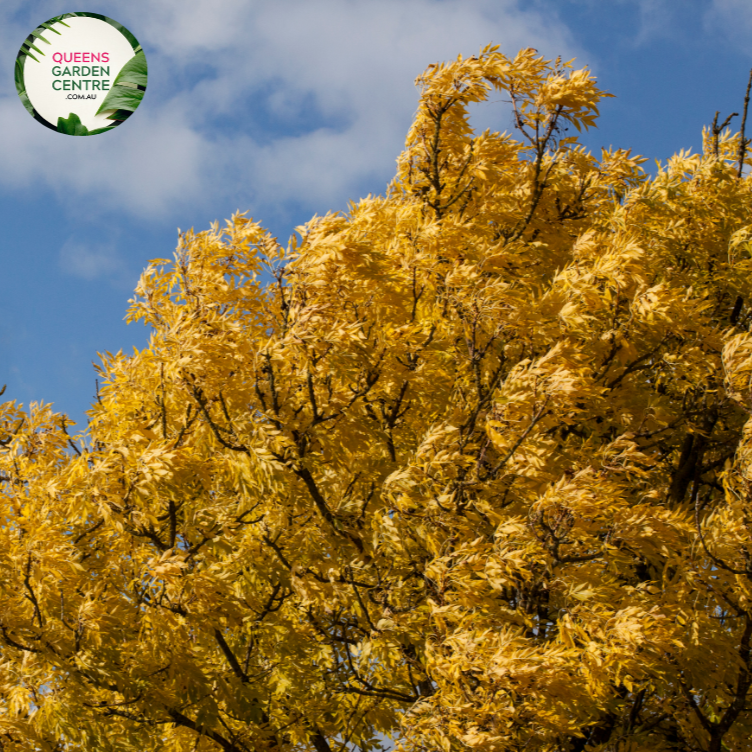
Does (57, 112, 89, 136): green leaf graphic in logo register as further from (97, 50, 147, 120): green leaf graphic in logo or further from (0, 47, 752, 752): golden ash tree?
(0, 47, 752, 752): golden ash tree

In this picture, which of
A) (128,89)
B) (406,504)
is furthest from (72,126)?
(406,504)

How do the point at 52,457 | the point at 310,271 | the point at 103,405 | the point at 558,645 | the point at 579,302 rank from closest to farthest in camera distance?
the point at 558,645, the point at 310,271, the point at 579,302, the point at 103,405, the point at 52,457

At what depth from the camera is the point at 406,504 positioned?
6672mm

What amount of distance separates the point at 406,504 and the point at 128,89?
10.6 meters

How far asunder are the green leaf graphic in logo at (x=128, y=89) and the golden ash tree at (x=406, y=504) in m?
6.96

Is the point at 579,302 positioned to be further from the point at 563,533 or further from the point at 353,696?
the point at 353,696

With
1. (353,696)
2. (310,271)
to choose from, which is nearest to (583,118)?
(310,271)

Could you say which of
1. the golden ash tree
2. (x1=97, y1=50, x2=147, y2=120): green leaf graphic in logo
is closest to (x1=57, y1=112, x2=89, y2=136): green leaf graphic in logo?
(x1=97, y1=50, x2=147, y2=120): green leaf graphic in logo

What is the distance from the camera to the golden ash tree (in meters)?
6.51

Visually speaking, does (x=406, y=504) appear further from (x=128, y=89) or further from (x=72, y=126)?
(x=128, y=89)

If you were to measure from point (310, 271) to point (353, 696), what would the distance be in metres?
4.67

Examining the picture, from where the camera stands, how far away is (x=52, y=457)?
9.70 metres

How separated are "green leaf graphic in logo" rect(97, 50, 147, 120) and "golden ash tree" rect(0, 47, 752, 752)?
696 cm

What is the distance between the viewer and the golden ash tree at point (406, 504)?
651 centimetres
